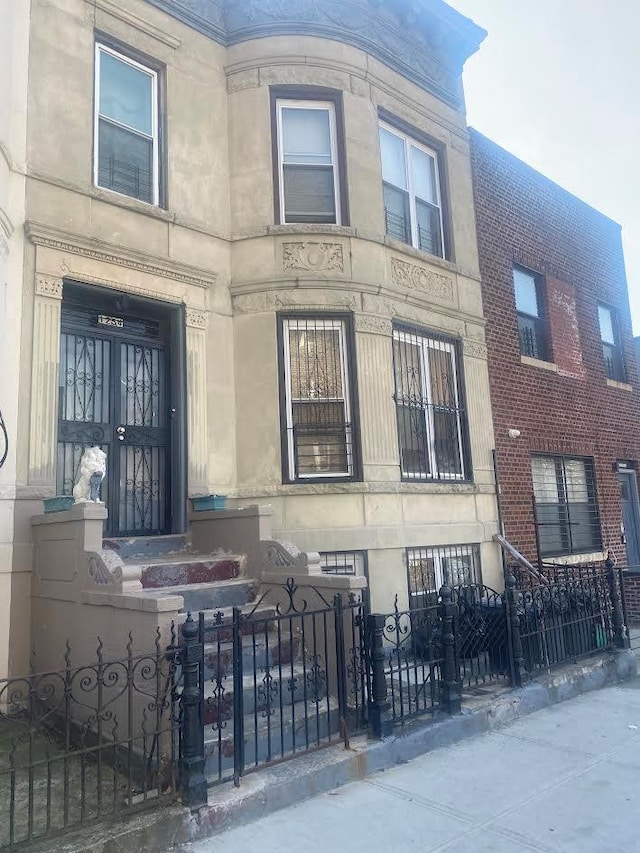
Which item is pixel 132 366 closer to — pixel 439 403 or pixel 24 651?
pixel 24 651

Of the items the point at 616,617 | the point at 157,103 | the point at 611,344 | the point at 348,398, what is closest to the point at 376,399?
the point at 348,398

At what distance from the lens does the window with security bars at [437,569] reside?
9.04 meters

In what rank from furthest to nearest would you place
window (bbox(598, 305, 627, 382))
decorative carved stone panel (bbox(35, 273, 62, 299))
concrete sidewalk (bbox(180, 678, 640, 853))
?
window (bbox(598, 305, 627, 382)) < decorative carved stone panel (bbox(35, 273, 62, 299)) < concrete sidewalk (bbox(180, 678, 640, 853))

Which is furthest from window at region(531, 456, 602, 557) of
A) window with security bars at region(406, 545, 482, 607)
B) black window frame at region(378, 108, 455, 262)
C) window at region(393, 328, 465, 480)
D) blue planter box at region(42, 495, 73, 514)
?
blue planter box at region(42, 495, 73, 514)

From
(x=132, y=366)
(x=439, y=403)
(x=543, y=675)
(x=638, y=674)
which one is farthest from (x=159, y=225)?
(x=638, y=674)

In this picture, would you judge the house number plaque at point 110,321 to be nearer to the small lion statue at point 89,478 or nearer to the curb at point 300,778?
the small lion statue at point 89,478

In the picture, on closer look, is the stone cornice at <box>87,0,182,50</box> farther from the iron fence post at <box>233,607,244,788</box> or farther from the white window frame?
the iron fence post at <box>233,607,244,788</box>

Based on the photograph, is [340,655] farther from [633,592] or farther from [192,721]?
[633,592]

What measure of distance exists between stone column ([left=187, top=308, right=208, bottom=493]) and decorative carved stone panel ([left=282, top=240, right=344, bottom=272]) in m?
1.37

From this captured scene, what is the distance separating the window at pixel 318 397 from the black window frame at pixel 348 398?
0.01m

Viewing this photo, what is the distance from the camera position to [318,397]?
8.84 meters

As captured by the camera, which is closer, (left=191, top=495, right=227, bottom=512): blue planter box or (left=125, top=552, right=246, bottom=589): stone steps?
(left=125, top=552, right=246, bottom=589): stone steps

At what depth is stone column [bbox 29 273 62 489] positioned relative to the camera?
6.85 m

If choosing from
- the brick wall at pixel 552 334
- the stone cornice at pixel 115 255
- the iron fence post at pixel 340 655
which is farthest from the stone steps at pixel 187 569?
the brick wall at pixel 552 334
